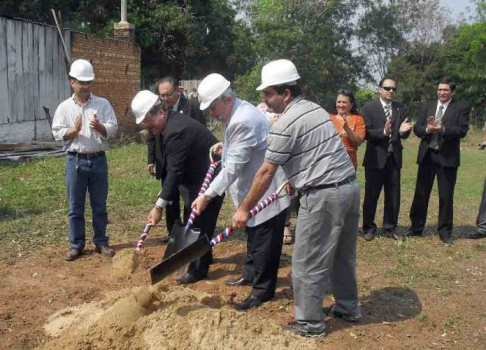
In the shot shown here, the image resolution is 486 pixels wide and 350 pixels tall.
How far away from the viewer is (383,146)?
→ 23.4ft

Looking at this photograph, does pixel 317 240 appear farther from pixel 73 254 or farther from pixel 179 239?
pixel 73 254

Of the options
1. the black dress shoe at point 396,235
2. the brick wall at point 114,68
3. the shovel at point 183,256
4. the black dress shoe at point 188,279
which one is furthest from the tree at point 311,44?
the shovel at point 183,256

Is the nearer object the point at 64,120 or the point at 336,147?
the point at 336,147

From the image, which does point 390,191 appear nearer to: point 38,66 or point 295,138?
point 295,138

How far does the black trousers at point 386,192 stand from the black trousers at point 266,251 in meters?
2.60

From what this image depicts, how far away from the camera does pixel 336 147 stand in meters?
4.26

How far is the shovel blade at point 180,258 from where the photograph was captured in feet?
14.7

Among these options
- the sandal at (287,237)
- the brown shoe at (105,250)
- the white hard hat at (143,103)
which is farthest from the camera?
the sandal at (287,237)

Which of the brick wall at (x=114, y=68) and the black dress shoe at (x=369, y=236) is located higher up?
the brick wall at (x=114, y=68)

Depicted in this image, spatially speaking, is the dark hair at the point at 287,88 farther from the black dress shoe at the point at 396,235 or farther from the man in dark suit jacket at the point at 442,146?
the black dress shoe at the point at 396,235

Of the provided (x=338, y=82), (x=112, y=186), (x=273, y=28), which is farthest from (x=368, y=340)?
(x=338, y=82)

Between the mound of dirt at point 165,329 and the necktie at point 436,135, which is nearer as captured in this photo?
the mound of dirt at point 165,329

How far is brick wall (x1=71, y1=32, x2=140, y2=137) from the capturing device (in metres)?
16.2

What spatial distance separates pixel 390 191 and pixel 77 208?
377cm
